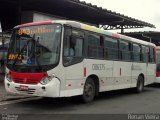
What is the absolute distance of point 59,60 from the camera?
11.3m

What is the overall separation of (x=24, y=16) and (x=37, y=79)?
1415 centimetres

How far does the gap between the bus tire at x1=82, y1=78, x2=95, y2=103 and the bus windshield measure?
204 cm

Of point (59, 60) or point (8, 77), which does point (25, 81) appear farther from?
point (59, 60)

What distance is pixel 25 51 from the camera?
11875 millimetres

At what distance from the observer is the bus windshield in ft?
37.3

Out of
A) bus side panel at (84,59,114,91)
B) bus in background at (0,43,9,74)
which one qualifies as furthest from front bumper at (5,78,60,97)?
bus in background at (0,43,9,74)

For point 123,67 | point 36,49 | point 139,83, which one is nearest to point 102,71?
point 123,67

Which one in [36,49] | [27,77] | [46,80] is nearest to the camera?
[46,80]

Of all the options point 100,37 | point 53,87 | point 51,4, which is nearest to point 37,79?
point 53,87

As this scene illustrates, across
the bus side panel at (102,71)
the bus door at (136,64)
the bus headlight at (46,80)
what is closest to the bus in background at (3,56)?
the bus door at (136,64)

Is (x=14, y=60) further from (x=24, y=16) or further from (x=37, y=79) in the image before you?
(x=24, y=16)

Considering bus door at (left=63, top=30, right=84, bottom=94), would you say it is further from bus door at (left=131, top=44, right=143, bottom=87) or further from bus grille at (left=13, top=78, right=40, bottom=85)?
bus door at (left=131, top=44, right=143, bottom=87)

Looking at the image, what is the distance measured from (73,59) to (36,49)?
1.27m

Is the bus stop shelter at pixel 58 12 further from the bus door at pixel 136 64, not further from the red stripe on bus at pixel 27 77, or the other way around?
the red stripe on bus at pixel 27 77
